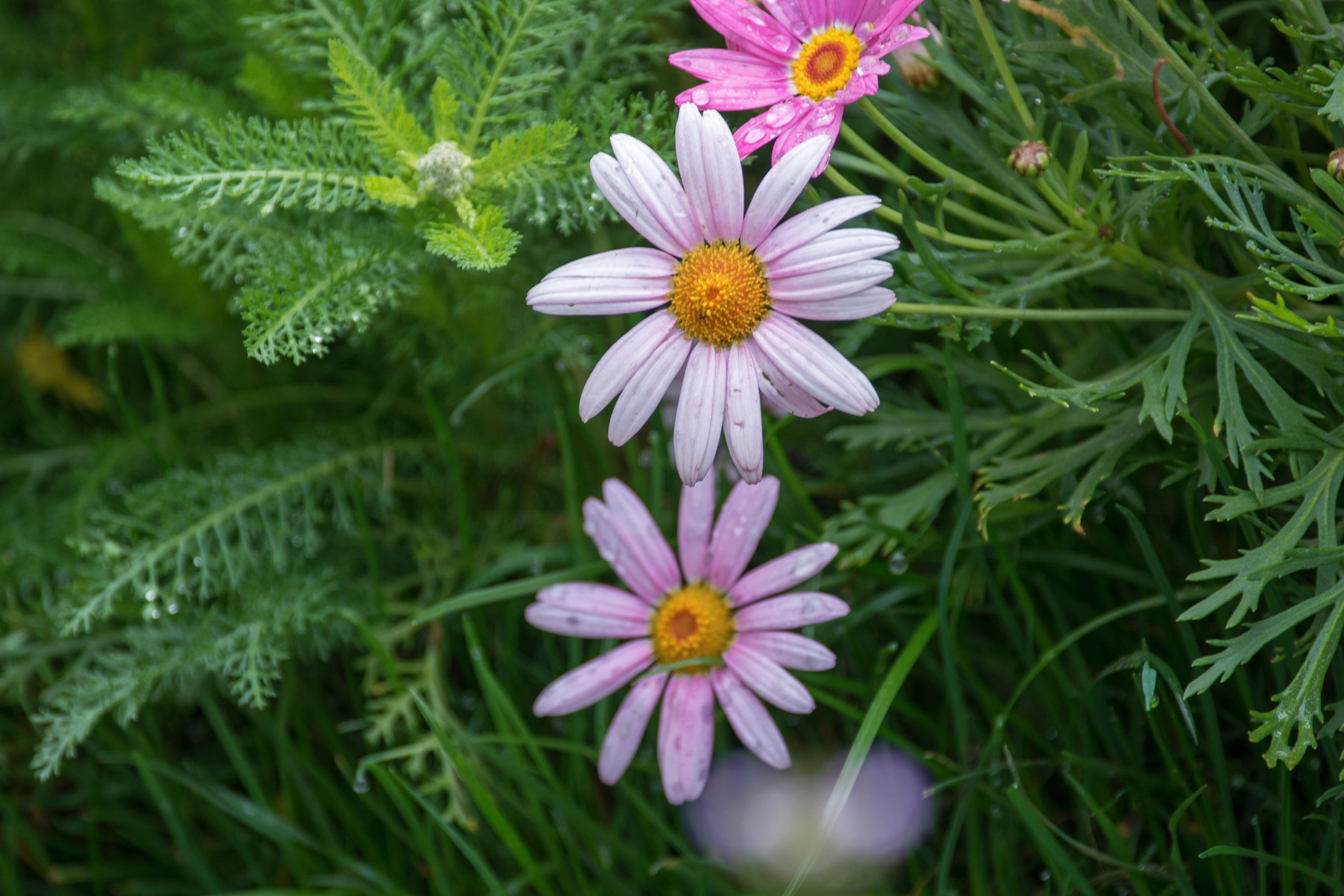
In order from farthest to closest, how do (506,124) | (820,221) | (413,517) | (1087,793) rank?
(413,517), (506,124), (1087,793), (820,221)

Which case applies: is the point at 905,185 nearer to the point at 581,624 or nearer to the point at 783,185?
the point at 783,185

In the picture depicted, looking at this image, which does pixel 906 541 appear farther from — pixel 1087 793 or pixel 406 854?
pixel 406 854

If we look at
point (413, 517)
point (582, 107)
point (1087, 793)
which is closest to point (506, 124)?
point (582, 107)

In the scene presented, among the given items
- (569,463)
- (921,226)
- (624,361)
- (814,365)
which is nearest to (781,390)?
(814,365)

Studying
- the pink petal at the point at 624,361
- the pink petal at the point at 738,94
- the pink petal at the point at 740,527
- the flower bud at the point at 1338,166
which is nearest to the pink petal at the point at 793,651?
the pink petal at the point at 740,527

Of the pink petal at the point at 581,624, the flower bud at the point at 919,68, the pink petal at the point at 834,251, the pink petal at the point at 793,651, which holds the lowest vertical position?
the pink petal at the point at 793,651

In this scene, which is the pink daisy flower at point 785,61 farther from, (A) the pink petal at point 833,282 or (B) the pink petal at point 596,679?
(B) the pink petal at point 596,679

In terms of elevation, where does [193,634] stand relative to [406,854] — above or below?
above
